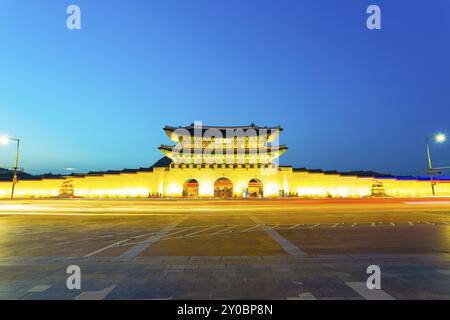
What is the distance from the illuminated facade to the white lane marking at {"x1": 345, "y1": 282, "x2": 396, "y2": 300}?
117 ft

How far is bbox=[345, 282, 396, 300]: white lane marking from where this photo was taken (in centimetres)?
412

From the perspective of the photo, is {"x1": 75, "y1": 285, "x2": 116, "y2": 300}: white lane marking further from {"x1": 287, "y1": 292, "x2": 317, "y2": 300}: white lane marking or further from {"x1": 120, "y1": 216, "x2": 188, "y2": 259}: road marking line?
{"x1": 287, "y1": 292, "x2": 317, "y2": 300}: white lane marking

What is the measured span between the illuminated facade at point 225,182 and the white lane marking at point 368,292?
35789 millimetres

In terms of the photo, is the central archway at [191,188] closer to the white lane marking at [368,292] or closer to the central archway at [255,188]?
the central archway at [255,188]

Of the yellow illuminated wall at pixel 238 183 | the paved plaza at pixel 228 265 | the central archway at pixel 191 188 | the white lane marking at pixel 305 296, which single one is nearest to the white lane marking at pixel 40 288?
the paved plaza at pixel 228 265

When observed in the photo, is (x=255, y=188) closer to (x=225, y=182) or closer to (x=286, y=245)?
(x=225, y=182)

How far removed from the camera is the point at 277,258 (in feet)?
21.7

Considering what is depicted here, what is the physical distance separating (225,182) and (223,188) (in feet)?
3.61

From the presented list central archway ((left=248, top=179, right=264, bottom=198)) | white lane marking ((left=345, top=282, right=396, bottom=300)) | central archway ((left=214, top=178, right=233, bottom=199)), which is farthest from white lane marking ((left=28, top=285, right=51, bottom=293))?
central archway ((left=248, top=179, right=264, bottom=198))

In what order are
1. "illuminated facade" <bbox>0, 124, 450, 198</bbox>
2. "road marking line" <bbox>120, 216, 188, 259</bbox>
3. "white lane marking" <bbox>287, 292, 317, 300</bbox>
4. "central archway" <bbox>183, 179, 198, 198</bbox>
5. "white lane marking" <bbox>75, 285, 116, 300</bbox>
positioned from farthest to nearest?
"central archway" <bbox>183, 179, 198, 198</bbox>, "illuminated facade" <bbox>0, 124, 450, 198</bbox>, "road marking line" <bbox>120, 216, 188, 259</bbox>, "white lane marking" <bbox>75, 285, 116, 300</bbox>, "white lane marking" <bbox>287, 292, 317, 300</bbox>

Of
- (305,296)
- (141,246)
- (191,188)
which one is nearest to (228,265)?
(305,296)

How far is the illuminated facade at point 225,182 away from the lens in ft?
135
